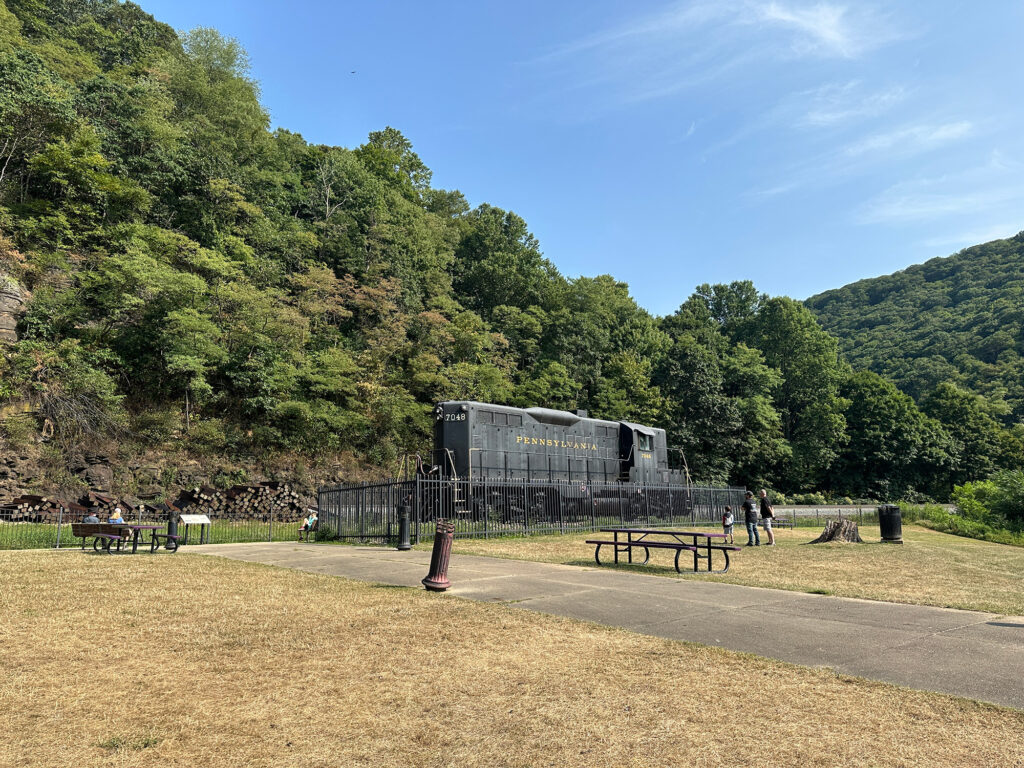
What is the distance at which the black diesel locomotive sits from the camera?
20375 millimetres

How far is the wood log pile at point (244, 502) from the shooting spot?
992 inches

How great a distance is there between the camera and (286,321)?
3284 cm

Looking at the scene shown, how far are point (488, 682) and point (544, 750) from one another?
1.21 m

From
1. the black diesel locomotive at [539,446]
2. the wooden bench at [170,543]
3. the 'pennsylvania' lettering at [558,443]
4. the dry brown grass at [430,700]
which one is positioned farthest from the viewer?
the 'pennsylvania' lettering at [558,443]

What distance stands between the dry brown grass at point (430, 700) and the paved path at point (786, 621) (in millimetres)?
479

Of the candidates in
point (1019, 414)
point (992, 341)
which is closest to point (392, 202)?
point (1019, 414)

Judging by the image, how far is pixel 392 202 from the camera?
49750 millimetres

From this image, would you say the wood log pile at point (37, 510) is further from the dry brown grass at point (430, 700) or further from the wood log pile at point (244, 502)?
the dry brown grass at point (430, 700)

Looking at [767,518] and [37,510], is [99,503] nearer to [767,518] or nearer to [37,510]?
[37,510]

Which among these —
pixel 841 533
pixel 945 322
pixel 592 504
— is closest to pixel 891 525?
pixel 841 533

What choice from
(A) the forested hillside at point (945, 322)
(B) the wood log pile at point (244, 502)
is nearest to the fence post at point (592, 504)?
(B) the wood log pile at point (244, 502)

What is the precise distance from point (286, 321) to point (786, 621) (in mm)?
31274

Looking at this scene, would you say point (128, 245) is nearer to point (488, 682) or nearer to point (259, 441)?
point (259, 441)

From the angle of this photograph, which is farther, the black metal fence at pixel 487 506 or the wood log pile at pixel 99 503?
the wood log pile at pixel 99 503
